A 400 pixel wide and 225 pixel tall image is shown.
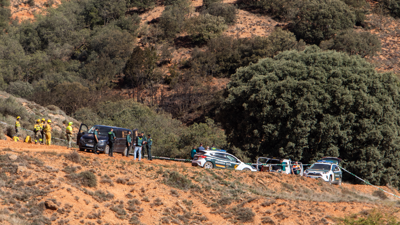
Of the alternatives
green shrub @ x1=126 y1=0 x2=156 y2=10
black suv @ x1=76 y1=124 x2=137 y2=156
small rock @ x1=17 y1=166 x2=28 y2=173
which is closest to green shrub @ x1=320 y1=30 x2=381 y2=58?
green shrub @ x1=126 y1=0 x2=156 y2=10

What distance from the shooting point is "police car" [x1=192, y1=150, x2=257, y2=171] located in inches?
978

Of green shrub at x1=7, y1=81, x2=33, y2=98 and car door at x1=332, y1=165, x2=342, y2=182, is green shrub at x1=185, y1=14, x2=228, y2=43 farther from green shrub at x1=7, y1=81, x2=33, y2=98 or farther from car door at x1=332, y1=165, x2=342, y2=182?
car door at x1=332, y1=165, x2=342, y2=182

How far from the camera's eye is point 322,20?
73938mm

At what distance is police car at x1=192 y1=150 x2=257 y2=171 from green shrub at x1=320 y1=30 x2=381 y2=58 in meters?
45.0

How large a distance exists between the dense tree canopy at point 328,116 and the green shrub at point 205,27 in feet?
150

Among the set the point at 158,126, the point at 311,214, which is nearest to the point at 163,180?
the point at 311,214

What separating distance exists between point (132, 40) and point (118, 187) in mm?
63602

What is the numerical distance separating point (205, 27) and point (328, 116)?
50938mm

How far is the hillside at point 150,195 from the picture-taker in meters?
17.0

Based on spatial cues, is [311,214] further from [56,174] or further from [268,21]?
[268,21]

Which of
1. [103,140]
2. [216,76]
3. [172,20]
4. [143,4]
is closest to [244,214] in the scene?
[103,140]

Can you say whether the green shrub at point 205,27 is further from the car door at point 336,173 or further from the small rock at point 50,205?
the small rock at point 50,205

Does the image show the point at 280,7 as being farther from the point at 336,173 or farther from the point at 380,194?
the point at 336,173

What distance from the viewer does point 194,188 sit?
70.7ft
